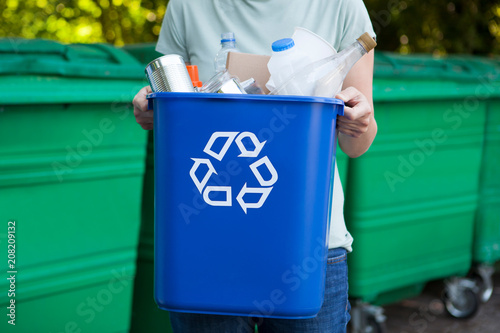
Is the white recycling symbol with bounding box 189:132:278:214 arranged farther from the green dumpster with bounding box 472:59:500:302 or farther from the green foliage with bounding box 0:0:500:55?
the green foliage with bounding box 0:0:500:55

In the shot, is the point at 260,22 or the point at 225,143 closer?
the point at 225,143

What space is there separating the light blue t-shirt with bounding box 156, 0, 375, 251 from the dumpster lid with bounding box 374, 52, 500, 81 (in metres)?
1.95

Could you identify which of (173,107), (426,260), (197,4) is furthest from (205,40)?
(426,260)

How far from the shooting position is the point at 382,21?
22.1 feet

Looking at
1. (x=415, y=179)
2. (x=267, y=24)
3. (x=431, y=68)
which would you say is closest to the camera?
(x=267, y=24)

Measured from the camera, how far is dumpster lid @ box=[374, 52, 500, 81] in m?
3.77

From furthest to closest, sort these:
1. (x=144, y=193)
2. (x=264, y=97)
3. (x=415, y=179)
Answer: (x=415, y=179)
(x=144, y=193)
(x=264, y=97)

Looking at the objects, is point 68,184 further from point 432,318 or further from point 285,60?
point 432,318

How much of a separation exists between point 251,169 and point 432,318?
334 cm

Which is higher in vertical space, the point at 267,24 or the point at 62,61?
the point at 267,24

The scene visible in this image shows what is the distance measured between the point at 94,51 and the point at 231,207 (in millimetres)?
1707

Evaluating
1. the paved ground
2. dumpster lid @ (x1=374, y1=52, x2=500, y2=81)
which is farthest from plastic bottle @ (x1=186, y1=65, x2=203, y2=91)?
the paved ground

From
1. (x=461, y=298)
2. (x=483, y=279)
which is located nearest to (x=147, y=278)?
(x=461, y=298)

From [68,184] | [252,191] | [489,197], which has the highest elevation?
[252,191]
